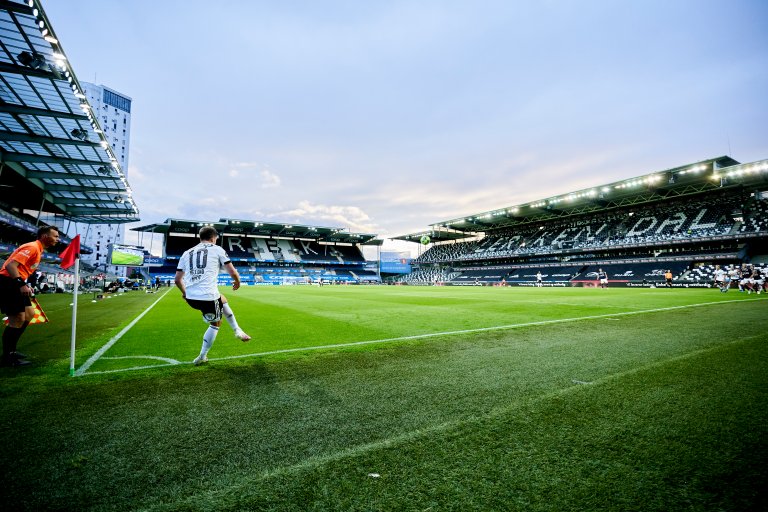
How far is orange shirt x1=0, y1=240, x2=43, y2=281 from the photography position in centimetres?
515

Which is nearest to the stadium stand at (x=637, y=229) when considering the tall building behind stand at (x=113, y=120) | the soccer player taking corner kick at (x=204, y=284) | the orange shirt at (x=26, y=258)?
the soccer player taking corner kick at (x=204, y=284)

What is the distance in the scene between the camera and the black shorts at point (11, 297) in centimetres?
502

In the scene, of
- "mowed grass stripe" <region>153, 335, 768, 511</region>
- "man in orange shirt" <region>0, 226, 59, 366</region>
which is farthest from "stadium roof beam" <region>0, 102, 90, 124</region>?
"mowed grass stripe" <region>153, 335, 768, 511</region>

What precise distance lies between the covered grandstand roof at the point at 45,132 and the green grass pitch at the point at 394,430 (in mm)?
15399

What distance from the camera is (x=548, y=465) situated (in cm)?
216

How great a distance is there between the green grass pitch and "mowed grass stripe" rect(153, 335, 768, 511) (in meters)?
0.01

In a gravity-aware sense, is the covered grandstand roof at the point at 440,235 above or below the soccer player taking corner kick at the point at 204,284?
above

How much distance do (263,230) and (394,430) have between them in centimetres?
7421

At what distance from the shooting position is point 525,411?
120 inches

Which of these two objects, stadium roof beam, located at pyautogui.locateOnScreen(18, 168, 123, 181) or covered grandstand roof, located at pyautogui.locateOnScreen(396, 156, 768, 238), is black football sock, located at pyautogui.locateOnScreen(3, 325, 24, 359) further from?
covered grandstand roof, located at pyautogui.locateOnScreen(396, 156, 768, 238)

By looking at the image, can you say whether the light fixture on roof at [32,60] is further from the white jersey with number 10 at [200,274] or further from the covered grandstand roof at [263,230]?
the covered grandstand roof at [263,230]

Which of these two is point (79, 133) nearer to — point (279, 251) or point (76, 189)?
point (76, 189)

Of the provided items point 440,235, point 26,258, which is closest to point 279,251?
point 440,235

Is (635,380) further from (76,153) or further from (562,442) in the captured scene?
(76,153)
